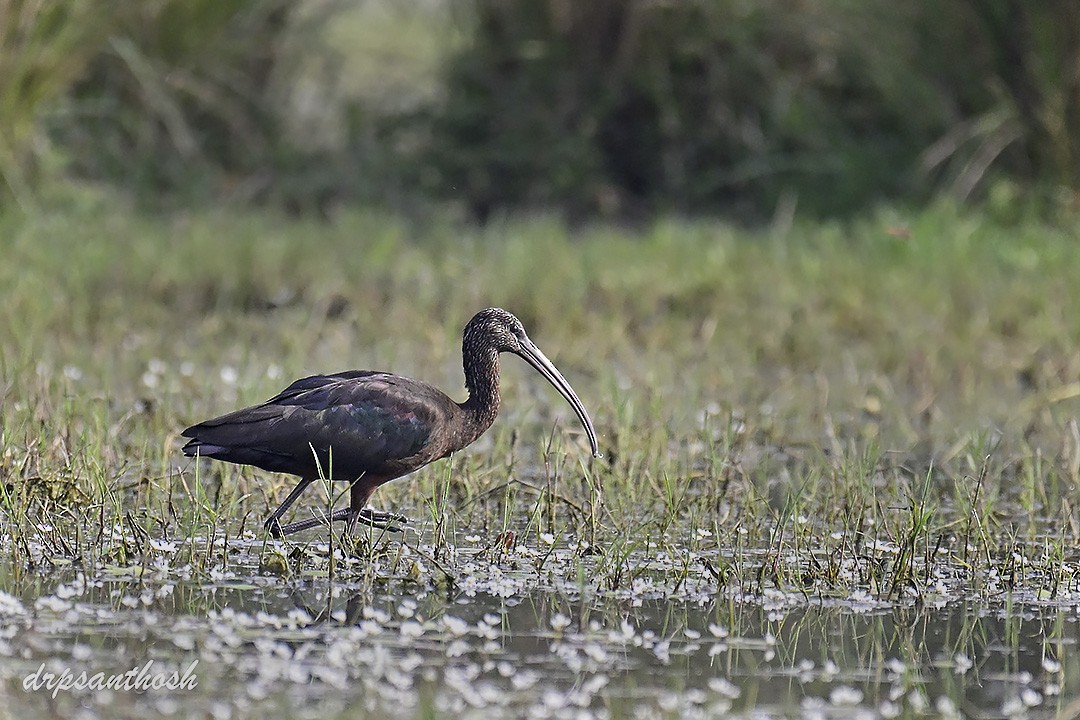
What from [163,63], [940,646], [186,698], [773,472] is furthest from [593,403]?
[163,63]

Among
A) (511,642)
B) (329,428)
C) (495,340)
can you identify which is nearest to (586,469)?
(495,340)

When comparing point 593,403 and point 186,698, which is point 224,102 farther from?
point 186,698

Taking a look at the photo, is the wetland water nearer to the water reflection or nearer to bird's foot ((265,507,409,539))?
the water reflection

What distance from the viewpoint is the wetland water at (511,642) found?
3.98 metres

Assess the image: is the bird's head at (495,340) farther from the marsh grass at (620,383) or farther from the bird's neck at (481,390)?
the marsh grass at (620,383)

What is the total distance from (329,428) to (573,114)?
6.90m

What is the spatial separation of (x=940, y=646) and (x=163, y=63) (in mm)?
7964

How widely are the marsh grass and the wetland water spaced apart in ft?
0.32

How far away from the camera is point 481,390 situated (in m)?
6.10

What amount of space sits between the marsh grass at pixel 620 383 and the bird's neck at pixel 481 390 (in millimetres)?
216

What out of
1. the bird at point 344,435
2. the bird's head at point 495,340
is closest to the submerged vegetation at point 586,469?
the bird at point 344,435

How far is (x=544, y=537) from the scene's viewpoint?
5457 millimetres

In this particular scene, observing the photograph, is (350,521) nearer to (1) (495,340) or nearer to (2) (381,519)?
(2) (381,519)

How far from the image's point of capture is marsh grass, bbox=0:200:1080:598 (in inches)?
212
